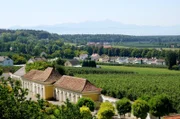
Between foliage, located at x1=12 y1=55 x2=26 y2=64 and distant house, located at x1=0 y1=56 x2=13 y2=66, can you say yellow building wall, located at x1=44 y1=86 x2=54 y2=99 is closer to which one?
distant house, located at x1=0 y1=56 x2=13 y2=66

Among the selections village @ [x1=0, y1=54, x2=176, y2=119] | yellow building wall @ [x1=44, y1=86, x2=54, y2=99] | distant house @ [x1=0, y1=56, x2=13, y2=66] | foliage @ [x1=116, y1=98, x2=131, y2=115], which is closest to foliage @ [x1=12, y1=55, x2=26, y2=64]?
distant house @ [x1=0, y1=56, x2=13, y2=66]

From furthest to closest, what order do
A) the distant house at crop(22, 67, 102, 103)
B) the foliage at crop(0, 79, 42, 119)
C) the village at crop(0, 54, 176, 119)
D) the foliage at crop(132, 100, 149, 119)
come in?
the distant house at crop(22, 67, 102, 103), the village at crop(0, 54, 176, 119), the foliage at crop(132, 100, 149, 119), the foliage at crop(0, 79, 42, 119)

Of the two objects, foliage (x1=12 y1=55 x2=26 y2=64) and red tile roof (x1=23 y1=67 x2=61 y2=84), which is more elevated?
red tile roof (x1=23 y1=67 x2=61 y2=84)

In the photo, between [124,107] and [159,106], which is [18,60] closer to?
[124,107]

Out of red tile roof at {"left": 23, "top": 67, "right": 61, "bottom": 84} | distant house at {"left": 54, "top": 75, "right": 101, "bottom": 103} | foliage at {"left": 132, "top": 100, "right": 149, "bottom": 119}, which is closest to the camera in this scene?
foliage at {"left": 132, "top": 100, "right": 149, "bottom": 119}

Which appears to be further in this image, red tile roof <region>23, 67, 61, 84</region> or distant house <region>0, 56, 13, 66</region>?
distant house <region>0, 56, 13, 66</region>

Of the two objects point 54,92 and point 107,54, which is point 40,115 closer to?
point 54,92

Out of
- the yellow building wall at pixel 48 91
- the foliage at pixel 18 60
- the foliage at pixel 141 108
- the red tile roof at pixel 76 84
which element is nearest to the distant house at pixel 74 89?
the red tile roof at pixel 76 84
